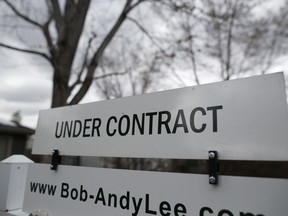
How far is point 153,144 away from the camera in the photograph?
4.26 feet

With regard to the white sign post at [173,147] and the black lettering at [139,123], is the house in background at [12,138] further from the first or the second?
the black lettering at [139,123]

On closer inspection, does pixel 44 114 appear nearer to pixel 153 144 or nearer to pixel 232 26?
pixel 153 144

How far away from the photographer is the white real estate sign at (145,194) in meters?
0.96

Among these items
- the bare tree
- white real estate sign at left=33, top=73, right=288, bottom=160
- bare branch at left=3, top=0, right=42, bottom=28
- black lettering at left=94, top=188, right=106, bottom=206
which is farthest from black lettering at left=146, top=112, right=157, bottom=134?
bare branch at left=3, top=0, right=42, bottom=28

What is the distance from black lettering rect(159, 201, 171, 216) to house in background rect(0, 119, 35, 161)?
11.3 meters

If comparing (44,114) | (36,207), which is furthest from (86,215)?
(44,114)

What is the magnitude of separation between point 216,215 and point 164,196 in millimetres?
265

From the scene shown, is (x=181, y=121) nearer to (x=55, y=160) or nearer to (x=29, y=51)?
(x=55, y=160)

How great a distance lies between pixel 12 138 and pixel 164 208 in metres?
12.0

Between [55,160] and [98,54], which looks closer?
[55,160]

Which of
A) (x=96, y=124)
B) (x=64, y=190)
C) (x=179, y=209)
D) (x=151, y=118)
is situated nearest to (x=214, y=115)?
(x=151, y=118)

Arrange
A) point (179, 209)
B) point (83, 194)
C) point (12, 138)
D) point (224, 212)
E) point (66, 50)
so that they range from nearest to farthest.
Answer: point (224, 212), point (179, 209), point (83, 194), point (66, 50), point (12, 138)

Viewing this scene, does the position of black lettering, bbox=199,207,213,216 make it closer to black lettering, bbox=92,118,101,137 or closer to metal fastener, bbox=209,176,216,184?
metal fastener, bbox=209,176,216,184

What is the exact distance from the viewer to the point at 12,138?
36.9 ft
